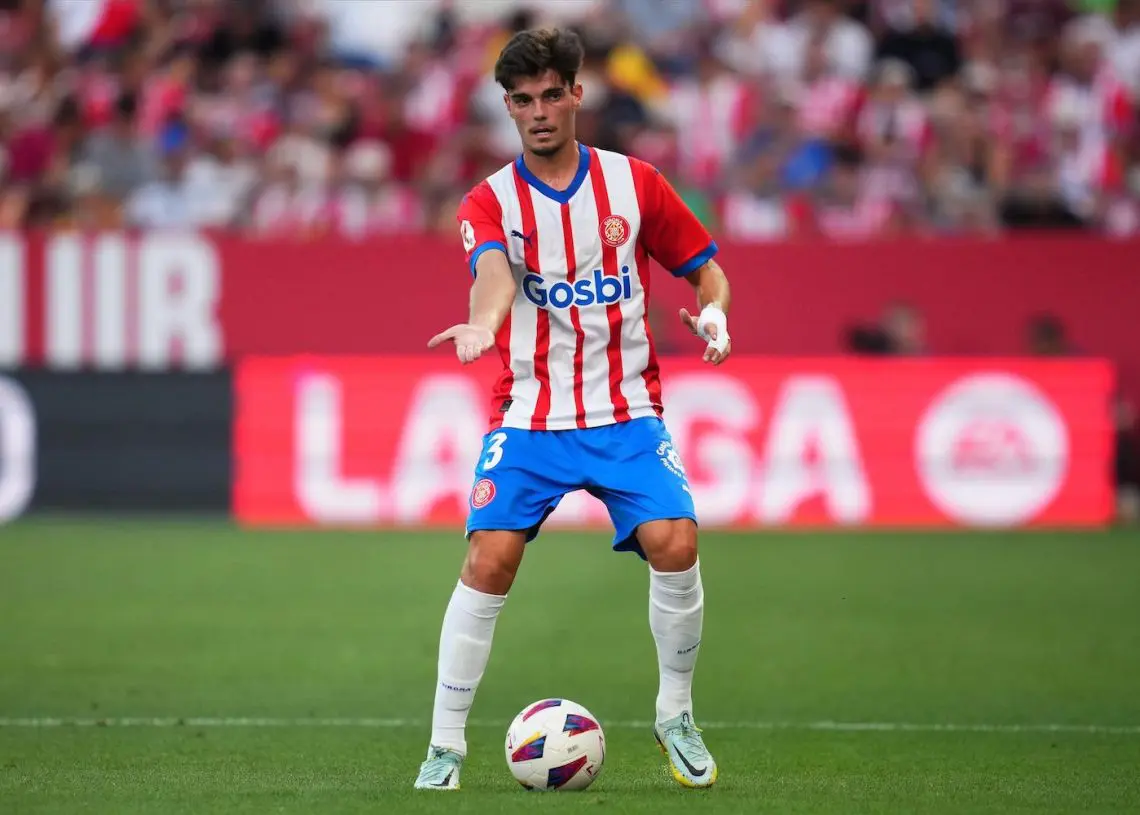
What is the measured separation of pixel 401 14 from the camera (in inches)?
794

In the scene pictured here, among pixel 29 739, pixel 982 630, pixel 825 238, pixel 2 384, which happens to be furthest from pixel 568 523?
pixel 29 739

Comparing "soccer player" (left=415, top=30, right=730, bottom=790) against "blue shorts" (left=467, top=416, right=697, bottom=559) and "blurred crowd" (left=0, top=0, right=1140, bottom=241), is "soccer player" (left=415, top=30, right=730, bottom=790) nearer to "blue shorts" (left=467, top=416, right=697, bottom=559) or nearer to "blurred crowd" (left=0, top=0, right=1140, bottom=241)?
"blue shorts" (left=467, top=416, right=697, bottom=559)

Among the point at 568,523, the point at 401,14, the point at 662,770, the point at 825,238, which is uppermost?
the point at 401,14

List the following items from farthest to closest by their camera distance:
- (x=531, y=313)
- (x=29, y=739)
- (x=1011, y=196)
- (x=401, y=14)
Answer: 1. (x=401, y=14)
2. (x=1011, y=196)
3. (x=29, y=739)
4. (x=531, y=313)

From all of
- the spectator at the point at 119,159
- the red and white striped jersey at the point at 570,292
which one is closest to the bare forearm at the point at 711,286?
the red and white striped jersey at the point at 570,292

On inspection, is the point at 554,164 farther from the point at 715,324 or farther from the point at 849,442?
the point at 849,442

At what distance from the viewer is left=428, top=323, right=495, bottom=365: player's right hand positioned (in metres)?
5.41

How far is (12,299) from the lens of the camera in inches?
683

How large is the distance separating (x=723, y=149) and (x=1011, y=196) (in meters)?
2.73

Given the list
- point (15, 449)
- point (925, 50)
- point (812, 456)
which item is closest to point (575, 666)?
point (812, 456)

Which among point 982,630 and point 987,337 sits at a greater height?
point 987,337

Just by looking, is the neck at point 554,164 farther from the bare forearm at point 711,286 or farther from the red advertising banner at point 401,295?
the red advertising banner at point 401,295

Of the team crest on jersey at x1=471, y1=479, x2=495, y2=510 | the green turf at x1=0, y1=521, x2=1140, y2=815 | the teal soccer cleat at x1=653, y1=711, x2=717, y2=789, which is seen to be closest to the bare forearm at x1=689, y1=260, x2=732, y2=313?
the team crest on jersey at x1=471, y1=479, x2=495, y2=510

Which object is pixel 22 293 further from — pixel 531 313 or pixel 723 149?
pixel 531 313
